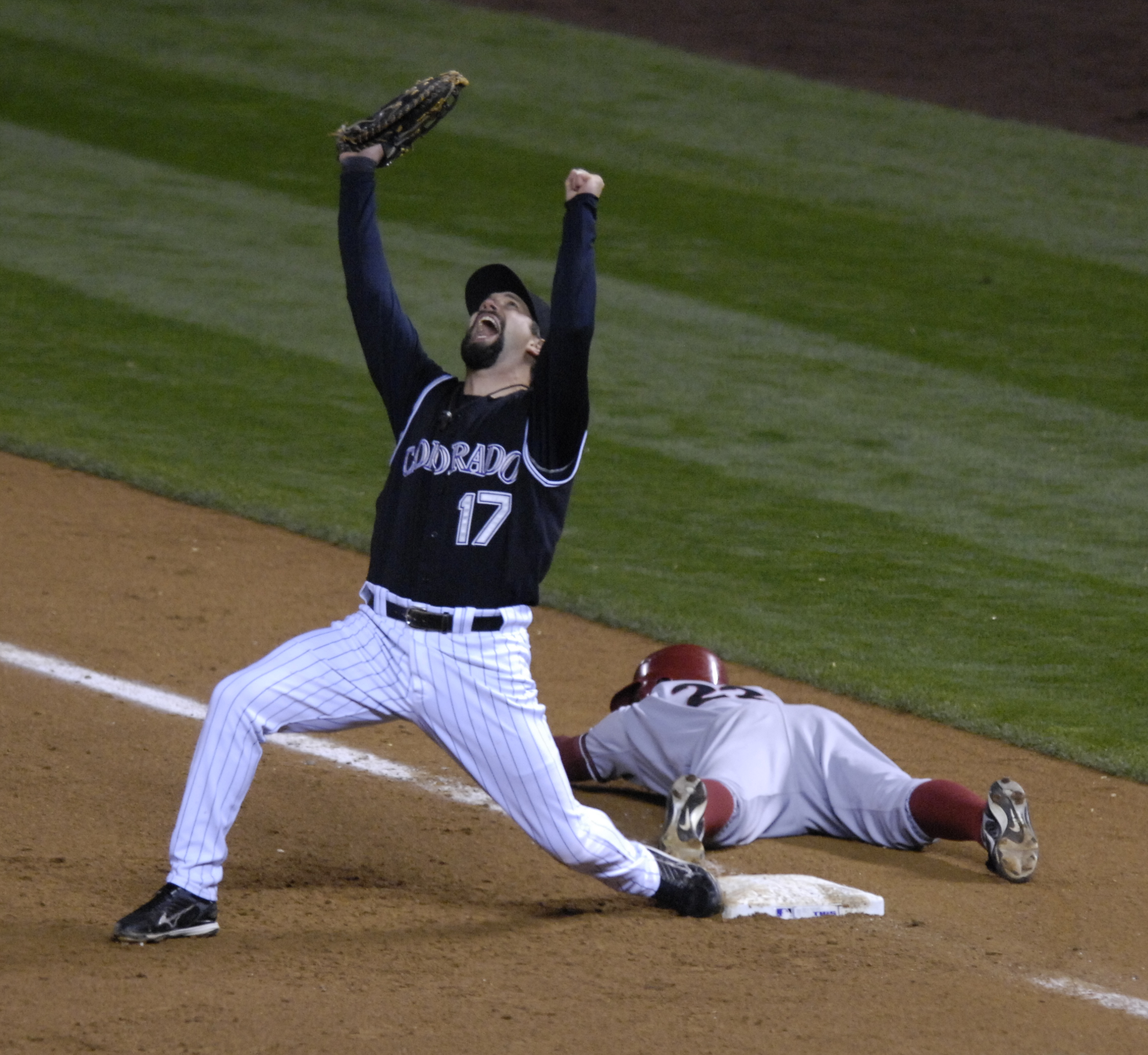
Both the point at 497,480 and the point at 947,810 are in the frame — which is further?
the point at 947,810

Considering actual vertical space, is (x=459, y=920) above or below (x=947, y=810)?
below

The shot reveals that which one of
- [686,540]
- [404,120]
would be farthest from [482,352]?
[686,540]

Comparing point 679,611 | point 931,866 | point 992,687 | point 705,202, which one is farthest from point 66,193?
point 931,866

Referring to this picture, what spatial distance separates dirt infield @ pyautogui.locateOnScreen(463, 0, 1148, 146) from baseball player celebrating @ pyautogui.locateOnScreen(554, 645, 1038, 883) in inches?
381

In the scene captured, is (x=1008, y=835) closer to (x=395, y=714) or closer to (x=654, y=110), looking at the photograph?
(x=395, y=714)

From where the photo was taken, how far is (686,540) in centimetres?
718

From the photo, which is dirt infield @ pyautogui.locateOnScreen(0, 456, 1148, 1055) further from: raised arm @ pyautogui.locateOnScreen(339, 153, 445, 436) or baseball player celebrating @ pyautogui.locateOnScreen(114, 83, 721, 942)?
raised arm @ pyautogui.locateOnScreen(339, 153, 445, 436)

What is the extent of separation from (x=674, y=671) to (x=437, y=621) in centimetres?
139

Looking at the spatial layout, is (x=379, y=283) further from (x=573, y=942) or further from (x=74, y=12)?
(x=74, y=12)

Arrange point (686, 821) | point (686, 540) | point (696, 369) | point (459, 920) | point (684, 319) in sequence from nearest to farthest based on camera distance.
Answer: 1. point (459, 920)
2. point (686, 821)
3. point (686, 540)
4. point (696, 369)
5. point (684, 319)

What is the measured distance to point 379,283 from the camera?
13.2ft

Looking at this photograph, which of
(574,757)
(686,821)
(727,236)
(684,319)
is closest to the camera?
(686,821)

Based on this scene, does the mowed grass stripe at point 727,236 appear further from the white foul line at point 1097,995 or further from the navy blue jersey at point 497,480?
the navy blue jersey at point 497,480

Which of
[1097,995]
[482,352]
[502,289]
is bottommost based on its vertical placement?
[1097,995]
